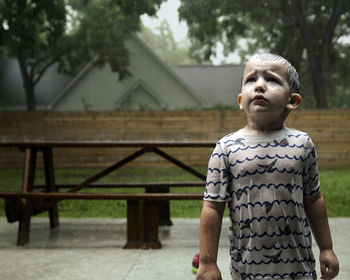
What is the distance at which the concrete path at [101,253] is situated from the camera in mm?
3838

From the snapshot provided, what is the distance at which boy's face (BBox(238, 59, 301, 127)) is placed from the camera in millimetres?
1688

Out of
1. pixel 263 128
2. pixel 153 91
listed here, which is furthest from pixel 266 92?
pixel 153 91

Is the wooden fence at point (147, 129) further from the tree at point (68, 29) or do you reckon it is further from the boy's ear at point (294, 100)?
the boy's ear at point (294, 100)

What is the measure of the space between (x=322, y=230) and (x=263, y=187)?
0.30 meters

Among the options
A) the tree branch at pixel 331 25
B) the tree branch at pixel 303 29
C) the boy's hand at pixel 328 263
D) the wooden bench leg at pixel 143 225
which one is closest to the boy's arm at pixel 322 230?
the boy's hand at pixel 328 263

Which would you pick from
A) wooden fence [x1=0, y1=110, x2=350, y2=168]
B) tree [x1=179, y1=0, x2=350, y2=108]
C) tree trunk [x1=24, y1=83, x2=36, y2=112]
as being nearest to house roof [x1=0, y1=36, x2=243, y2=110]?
tree trunk [x1=24, y1=83, x2=36, y2=112]

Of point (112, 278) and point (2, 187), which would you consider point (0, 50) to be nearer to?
point (2, 187)

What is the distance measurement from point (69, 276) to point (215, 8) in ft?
39.8

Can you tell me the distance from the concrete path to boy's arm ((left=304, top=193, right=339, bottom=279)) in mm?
1994

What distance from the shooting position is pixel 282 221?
1.71 meters

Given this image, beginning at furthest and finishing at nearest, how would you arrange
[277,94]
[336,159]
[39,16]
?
[39,16], [336,159], [277,94]

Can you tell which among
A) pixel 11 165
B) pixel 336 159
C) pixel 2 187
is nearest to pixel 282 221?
pixel 2 187

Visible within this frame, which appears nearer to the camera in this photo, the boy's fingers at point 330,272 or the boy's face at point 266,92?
the boy's face at point 266,92

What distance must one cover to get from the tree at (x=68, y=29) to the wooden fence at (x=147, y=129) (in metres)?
3.03
